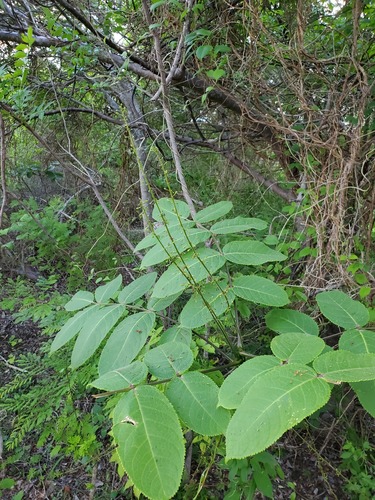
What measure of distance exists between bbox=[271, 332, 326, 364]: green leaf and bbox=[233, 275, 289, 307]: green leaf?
16 centimetres

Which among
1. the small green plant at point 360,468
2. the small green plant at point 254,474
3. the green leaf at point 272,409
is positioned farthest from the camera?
the small green plant at point 360,468

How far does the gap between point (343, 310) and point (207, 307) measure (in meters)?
0.38

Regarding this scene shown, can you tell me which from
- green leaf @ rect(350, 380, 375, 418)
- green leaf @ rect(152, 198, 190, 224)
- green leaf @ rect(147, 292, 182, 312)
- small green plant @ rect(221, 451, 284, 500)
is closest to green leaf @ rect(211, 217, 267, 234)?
green leaf @ rect(152, 198, 190, 224)

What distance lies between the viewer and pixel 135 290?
1019 mm

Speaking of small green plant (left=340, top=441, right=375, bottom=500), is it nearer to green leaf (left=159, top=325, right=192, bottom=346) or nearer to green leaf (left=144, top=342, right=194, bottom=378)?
green leaf (left=159, top=325, right=192, bottom=346)

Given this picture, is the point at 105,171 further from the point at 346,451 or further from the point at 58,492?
the point at 346,451

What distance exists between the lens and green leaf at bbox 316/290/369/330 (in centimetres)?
86

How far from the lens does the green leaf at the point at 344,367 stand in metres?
0.54

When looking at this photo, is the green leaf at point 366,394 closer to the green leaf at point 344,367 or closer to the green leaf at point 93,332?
the green leaf at point 344,367

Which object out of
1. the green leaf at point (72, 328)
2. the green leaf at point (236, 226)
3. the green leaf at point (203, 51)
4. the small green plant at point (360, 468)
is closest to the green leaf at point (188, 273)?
the green leaf at point (236, 226)

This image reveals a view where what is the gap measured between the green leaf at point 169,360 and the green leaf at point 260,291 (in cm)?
26

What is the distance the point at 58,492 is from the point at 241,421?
238cm

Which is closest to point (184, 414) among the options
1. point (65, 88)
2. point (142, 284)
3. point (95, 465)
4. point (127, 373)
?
point (127, 373)

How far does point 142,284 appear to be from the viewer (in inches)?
41.0
